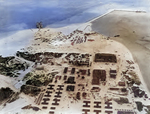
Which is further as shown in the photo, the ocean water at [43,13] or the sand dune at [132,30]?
the ocean water at [43,13]

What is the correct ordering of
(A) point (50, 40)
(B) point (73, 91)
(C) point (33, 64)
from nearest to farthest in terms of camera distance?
(B) point (73, 91), (C) point (33, 64), (A) point (50, 40)

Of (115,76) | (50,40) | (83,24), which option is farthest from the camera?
(83,24)

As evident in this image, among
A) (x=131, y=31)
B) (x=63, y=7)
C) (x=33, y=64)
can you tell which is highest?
(x=63, y=7)

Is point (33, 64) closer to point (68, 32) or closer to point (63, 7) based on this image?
point (68, 32)

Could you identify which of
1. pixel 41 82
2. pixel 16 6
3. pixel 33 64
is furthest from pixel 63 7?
pixel 41 82

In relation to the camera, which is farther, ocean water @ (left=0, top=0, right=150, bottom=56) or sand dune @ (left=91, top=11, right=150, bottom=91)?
ocean water @ (left=0, top=0, right=150, bottom=56)

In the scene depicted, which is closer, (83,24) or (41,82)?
(41,82)

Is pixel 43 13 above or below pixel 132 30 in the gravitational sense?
above

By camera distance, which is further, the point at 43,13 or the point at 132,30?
the point at 43,13
